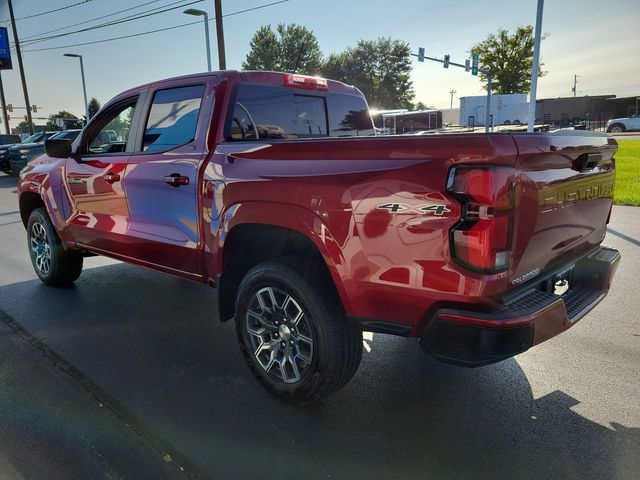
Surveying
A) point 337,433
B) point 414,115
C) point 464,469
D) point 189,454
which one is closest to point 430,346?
point 464,469

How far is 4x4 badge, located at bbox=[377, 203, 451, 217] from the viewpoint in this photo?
2.05 metres

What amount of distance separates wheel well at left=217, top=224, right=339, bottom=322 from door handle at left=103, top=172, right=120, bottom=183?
4.65 ft

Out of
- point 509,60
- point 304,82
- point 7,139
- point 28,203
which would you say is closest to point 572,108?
point 509,60

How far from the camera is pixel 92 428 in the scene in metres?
2.61

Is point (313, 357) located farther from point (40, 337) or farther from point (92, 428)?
point (40, 337)

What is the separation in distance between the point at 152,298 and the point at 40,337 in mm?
1133

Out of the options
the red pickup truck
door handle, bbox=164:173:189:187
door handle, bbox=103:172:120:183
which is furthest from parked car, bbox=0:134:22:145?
door handle, bbox=164:173:189:187

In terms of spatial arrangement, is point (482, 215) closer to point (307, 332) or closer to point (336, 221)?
point (336, 221)

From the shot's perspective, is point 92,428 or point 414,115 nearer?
point 92,428

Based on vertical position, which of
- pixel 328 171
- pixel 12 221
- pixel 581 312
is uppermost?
pixel 328 171

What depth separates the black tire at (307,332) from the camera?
2.57m

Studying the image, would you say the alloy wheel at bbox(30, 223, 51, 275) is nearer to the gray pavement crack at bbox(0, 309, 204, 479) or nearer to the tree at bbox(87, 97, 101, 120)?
the gray pavement crack at bbox(0, 309, 204, 479)

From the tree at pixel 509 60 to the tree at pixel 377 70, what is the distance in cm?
2467

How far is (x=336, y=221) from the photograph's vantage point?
7.79ft
